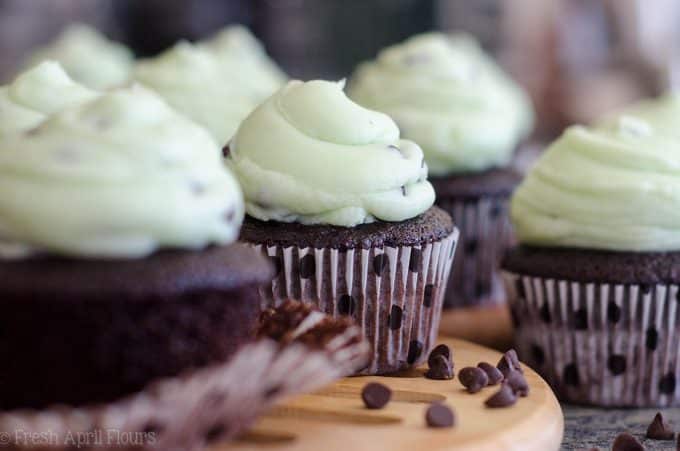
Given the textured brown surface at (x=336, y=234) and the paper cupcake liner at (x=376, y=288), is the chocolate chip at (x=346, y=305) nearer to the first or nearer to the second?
the paper cupcake liner at (x=376, y=288)

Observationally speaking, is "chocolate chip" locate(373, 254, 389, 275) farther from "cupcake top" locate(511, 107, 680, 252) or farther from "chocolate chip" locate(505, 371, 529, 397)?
"cupcake top" locate(511, 107, 680, 252)

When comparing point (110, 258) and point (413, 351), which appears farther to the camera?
point (413, 351)

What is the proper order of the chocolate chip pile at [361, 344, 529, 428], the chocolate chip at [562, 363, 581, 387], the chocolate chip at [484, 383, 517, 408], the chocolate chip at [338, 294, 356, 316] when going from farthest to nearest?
the chocolate chip at [562, 363, 581, 387]
the chocolate chip at [338, 294, 356, 316]
the chocolate chip at [484, 383, 517, 408]
the chocolate chip pile at [361, 344, 529, 428]

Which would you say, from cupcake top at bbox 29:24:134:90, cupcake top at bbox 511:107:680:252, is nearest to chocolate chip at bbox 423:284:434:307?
cupcake top at bbox 511:107:680:252

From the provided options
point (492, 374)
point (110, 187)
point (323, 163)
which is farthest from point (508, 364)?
point (110, 187)

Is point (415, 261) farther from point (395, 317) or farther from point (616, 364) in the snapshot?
point (616, 364)

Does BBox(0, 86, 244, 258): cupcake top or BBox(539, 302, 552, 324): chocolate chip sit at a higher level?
BBox(0, 86, 244, 258): cupcake top

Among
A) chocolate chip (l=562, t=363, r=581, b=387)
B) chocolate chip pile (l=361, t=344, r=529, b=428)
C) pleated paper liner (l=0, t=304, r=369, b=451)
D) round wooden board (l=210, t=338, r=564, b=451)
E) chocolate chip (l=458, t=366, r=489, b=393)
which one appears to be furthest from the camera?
chocolate chip (l=562, t=363, r=581, b=387)
